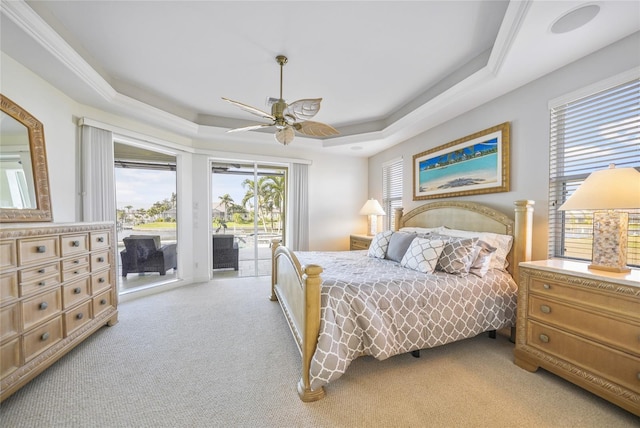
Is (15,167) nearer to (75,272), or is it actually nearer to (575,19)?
(75,272)

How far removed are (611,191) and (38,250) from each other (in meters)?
3.95

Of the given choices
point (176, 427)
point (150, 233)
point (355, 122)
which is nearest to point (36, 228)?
point (176, 427)

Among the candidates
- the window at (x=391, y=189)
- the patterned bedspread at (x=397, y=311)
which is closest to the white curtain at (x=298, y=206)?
the window at (x=391, y=189)

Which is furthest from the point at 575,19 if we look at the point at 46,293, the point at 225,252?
the point at 225,252

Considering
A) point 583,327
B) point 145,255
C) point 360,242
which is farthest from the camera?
point 360,242

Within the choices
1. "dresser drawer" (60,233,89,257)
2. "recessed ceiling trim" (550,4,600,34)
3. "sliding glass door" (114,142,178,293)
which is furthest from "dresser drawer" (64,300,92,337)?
"recessed ceiling trim" (550,4,600,34)

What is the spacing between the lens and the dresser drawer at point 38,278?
1.74m

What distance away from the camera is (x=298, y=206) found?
4.87m

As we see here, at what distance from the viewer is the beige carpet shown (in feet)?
4.97

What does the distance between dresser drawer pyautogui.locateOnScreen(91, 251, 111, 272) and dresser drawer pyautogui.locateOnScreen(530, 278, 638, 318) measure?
3900 mm

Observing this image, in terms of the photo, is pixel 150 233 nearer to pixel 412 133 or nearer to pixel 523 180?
pixel 412 133

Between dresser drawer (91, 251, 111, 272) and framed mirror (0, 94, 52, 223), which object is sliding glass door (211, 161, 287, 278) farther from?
framed mirror (0, 94, 52, 223)

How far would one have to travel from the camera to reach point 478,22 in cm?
205

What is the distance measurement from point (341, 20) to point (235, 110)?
233 cm
